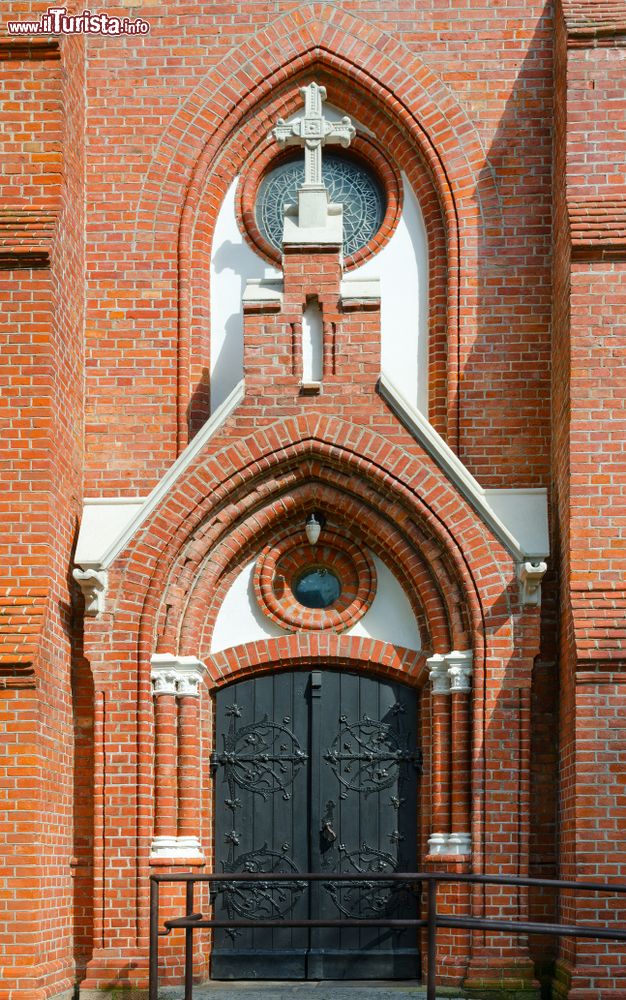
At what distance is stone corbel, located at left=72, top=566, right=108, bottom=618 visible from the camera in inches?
437

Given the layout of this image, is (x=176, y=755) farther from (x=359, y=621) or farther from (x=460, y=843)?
(x=460, y=843)

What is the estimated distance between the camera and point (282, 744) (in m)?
11.6

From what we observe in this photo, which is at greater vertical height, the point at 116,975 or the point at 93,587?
the point at 93,587

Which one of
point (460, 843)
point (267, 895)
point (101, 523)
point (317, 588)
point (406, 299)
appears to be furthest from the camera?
point (406, 299)

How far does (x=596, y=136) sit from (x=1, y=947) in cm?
692

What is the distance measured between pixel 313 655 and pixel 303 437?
1.62 meters

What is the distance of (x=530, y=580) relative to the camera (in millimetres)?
11016

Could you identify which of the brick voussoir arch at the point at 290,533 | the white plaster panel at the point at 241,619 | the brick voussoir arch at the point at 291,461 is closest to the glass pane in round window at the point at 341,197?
the brick voussoir arch at the point at 291,461

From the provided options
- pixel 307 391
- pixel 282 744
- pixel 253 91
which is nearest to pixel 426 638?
pixel 282 744

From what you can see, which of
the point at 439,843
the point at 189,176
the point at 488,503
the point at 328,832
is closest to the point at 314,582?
the point at 488,503

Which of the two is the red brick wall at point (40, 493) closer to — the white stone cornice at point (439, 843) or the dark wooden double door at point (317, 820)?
the dark wooden double door at point (317, 820)

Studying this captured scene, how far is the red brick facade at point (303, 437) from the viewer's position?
10.8 metres

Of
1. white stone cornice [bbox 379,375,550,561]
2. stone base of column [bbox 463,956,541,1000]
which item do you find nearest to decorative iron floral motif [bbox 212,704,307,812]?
stone base of column [bbox 463,956,541,1000]

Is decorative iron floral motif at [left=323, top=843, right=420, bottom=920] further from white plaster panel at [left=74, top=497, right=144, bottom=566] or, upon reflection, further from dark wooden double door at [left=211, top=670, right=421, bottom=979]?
white plaster panel at [left=74, top=497, right=144, bottom=566]
